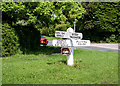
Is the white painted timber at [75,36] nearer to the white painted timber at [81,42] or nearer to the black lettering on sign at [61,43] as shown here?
the white painted timber at [81,42]

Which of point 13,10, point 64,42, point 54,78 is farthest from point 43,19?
point 54,78

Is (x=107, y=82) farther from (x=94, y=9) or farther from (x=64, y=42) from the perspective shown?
(x=94, y=9)

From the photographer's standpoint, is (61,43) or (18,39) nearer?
(61,43)

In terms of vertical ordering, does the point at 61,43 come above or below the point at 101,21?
below

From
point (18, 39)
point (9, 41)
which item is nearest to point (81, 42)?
point (9, 41)

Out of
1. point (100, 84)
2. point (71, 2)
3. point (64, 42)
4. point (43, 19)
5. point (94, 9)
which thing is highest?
point (94, 9)

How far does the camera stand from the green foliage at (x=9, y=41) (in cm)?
1064

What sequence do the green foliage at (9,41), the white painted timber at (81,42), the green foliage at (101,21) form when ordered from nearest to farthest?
1. the white painted timber at (81,42)
2. the green foliage at (9,41)
3. the green foliage at (101,21)

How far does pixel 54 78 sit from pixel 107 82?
187cm

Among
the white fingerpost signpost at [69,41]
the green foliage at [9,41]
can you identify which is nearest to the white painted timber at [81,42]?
the white fingerpost signpost at [69,41]

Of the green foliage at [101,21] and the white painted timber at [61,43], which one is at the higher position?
the green foliage at [101,21]

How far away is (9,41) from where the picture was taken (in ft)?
35.8

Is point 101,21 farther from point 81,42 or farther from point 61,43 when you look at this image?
point 61,43

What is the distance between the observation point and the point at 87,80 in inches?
213
